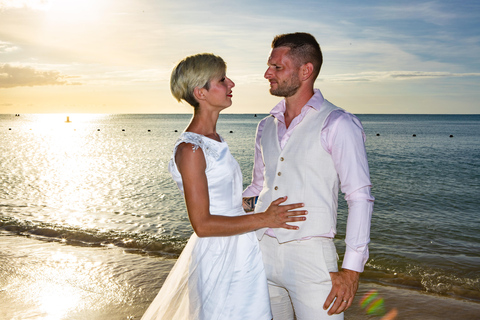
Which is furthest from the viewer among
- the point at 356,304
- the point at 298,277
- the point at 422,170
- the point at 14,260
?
the point at 422,170

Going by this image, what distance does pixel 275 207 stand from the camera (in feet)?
8.07

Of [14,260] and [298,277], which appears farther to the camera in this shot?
[14,260]

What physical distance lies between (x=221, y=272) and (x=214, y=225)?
0.39 m

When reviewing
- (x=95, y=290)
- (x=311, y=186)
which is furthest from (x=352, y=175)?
(x=95, y=290)

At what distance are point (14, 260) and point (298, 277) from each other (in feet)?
21.2

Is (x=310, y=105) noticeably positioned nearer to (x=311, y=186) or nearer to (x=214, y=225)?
(x=311, y=186)

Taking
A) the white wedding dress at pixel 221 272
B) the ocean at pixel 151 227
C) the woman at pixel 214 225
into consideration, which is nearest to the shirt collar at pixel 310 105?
the woman at pixel 214 225

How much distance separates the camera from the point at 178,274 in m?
2.72

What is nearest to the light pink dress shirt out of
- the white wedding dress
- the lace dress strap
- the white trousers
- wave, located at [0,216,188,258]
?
the white trousers

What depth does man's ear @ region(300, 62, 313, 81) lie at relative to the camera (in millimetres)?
2756

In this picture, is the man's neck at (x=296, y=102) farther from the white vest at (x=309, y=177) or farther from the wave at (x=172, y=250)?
the wave at (x=172, y=250)

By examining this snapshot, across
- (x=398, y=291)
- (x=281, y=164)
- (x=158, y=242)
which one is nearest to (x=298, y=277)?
(x=281, y=164)

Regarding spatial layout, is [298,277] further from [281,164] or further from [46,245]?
[46,245]

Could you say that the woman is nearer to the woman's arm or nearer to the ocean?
the woman's arm
